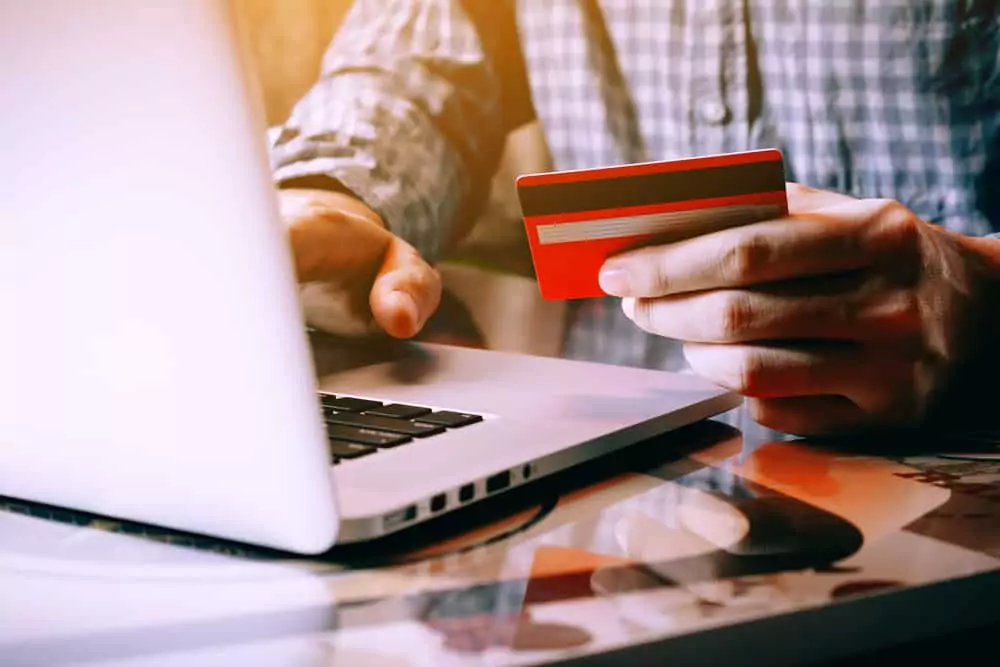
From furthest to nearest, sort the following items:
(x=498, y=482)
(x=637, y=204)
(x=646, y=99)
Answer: (x=646, y=99) < (x=637, y=204) < (x=498, y=482)

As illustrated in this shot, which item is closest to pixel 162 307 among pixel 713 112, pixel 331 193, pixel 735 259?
pixel 735 259

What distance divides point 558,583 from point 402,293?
20.2 inches

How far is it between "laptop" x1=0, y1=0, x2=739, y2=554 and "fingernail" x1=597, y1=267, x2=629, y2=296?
174 millimetres

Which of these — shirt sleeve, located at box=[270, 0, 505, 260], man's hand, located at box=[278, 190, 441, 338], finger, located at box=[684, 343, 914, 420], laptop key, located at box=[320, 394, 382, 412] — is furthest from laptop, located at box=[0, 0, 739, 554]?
shirt sleeve, located at box=[270, 0, 505, 260]

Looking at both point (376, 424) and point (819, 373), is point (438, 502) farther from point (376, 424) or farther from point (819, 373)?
point (819, 373)

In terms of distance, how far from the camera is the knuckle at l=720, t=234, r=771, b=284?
639 mm

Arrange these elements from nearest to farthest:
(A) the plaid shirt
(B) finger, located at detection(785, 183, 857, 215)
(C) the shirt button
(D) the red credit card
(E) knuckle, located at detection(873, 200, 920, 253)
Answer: (D) the red credit card
(E) knuckle, located at detection(873, 200, 920, 253)
(B) finger, located at detection(785, 183, 857, 215)
(A) the plaid shirt
(C) the shirt button

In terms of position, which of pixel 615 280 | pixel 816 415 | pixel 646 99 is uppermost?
pixel 646 99

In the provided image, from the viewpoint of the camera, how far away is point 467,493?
49 cm

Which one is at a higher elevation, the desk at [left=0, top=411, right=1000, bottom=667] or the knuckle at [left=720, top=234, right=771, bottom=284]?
the knuckle at [left=720, top=234, right=771, bottom=284]

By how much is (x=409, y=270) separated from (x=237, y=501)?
1.87ft

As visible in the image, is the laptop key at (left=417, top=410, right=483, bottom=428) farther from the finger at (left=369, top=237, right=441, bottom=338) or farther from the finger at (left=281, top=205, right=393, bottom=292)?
the finger at (left=281, top=205, right=393, bottom=292)

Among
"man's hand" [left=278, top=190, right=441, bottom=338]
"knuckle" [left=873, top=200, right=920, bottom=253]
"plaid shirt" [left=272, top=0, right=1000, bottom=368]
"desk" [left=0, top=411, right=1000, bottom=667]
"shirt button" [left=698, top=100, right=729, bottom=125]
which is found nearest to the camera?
"desk" [left=0, top=411, right=1000, bottom=667]

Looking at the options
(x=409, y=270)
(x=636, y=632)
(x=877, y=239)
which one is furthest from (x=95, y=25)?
(x=409, y=270)
